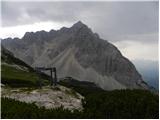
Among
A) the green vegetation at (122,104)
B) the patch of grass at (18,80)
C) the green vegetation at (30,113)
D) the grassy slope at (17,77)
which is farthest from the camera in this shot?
the grassy slope at (17,77)

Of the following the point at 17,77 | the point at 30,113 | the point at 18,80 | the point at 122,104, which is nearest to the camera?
the point at 30,113

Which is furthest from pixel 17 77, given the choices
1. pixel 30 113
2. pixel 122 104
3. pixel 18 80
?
pixel 30 113

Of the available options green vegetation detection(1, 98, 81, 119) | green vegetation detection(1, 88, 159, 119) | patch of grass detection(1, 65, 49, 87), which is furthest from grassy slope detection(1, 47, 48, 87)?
green vegetation detection(1, 98, 81, 119)

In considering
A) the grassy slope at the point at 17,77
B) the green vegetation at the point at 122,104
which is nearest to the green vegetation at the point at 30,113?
the green vegetation at the point at 122,104

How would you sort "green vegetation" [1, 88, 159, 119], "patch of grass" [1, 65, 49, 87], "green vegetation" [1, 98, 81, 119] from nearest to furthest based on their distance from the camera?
1. "green vegetation" [1, 98, 81, 119]
2. "green vegetation" [1, 88, 159, 119]
3. "patch of grass" [1, 65, 49, 87]

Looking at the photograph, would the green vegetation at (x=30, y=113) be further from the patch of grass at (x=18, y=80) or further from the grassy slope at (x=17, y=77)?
the patch of grass at (x=18, y=80)

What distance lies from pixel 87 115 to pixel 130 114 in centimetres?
513

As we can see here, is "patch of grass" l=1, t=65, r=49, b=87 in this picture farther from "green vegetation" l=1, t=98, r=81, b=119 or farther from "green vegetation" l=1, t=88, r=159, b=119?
"green vegetation" l=1, t=98, r=81, b=119

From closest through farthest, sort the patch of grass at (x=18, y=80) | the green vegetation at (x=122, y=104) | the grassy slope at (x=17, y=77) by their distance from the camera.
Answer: the green vegetation at (x=122, y=104) < the patch of grass at (x=18, y=80) < the grassy slope at (x=17, y=77)

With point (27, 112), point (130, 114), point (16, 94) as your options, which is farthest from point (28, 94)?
point (27, 112)

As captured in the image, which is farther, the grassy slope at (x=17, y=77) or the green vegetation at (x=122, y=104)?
the grassy slope at (x=17, y=77)

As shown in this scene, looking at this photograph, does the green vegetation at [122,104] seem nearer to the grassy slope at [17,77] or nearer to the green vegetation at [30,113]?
the green vegetation at [30,113]

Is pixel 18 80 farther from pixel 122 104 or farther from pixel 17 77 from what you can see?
pixel 122 104

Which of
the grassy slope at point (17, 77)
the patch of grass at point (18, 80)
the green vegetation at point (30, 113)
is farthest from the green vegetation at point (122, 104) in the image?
the grassy slope at point (17, 77)
